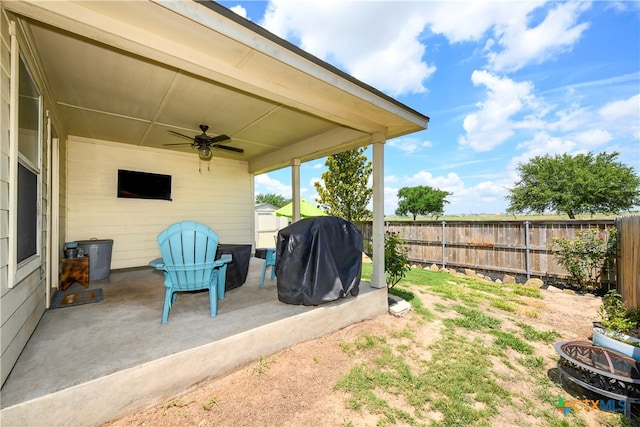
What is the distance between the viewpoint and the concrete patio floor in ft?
5.00

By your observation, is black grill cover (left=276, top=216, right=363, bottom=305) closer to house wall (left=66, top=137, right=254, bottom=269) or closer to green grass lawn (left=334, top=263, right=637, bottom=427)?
green grass lawn (left=334, top=263, right=637, bottom=427)

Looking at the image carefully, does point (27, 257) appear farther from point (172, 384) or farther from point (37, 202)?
point (172, 384)

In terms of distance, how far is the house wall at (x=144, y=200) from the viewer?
474cm

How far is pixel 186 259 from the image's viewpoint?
249 cm

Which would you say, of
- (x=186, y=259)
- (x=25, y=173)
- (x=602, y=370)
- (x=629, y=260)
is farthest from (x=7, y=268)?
(x=629, y=260)

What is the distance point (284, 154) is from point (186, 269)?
357 cm

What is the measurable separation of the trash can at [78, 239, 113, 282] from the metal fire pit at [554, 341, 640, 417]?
6.44 metres

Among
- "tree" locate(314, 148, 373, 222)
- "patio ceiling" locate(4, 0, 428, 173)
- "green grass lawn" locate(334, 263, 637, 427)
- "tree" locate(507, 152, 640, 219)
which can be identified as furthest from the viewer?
"tree" locate(507, 152, 640, 219)

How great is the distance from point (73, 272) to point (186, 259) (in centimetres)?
272

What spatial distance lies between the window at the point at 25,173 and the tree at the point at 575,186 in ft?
67.8

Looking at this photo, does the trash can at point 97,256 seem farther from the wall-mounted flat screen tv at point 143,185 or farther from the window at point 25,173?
the window at point 25,173

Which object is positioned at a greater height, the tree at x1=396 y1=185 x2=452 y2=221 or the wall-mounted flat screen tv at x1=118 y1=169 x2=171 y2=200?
the tree at x1=396 y1=185 x2=452 y2=221

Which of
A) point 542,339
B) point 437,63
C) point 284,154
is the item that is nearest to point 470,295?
point 542,339

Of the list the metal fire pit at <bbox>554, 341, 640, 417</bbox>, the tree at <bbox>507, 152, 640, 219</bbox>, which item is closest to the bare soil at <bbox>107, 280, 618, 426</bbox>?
the metal fire pit at <bbox>554, 341, 640, 417</bbox>
